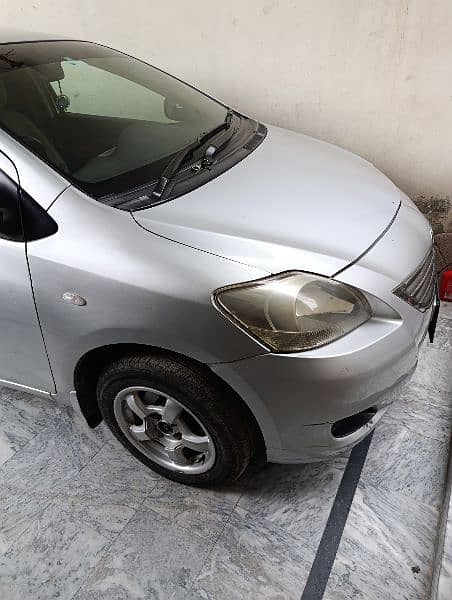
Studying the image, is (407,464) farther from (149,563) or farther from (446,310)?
(446,310)

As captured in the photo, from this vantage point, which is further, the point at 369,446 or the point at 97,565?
the point at 369,446

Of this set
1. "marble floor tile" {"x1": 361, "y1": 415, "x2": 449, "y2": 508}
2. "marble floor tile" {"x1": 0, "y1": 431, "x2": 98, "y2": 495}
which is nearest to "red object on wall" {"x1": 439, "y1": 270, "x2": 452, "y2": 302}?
"marble floor tile" {"x1": 361, "y1": 415, "x2": 449, "y2": 508}

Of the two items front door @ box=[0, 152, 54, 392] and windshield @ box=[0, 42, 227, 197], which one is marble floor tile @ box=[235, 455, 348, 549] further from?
windshield @ box=[0, 42, 227, 197]

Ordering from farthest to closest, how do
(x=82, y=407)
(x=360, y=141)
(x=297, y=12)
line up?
(x=360, y=141) < (x=297, y=12) < (x=82, y=407)

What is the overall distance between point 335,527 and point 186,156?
1.39 metres

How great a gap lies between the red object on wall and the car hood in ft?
3.18

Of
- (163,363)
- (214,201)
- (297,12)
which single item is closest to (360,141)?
(297,12)

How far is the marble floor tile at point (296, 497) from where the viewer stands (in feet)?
5.49

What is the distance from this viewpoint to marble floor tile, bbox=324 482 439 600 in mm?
1487

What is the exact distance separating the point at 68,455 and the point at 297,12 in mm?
2430

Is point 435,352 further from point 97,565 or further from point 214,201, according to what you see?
point 97,565

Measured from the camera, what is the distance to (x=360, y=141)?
2830mm

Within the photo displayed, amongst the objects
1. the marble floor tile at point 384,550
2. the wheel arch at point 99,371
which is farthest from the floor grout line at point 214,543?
the marble floor tile at point 384,550

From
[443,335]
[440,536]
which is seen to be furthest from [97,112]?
[440,536]
